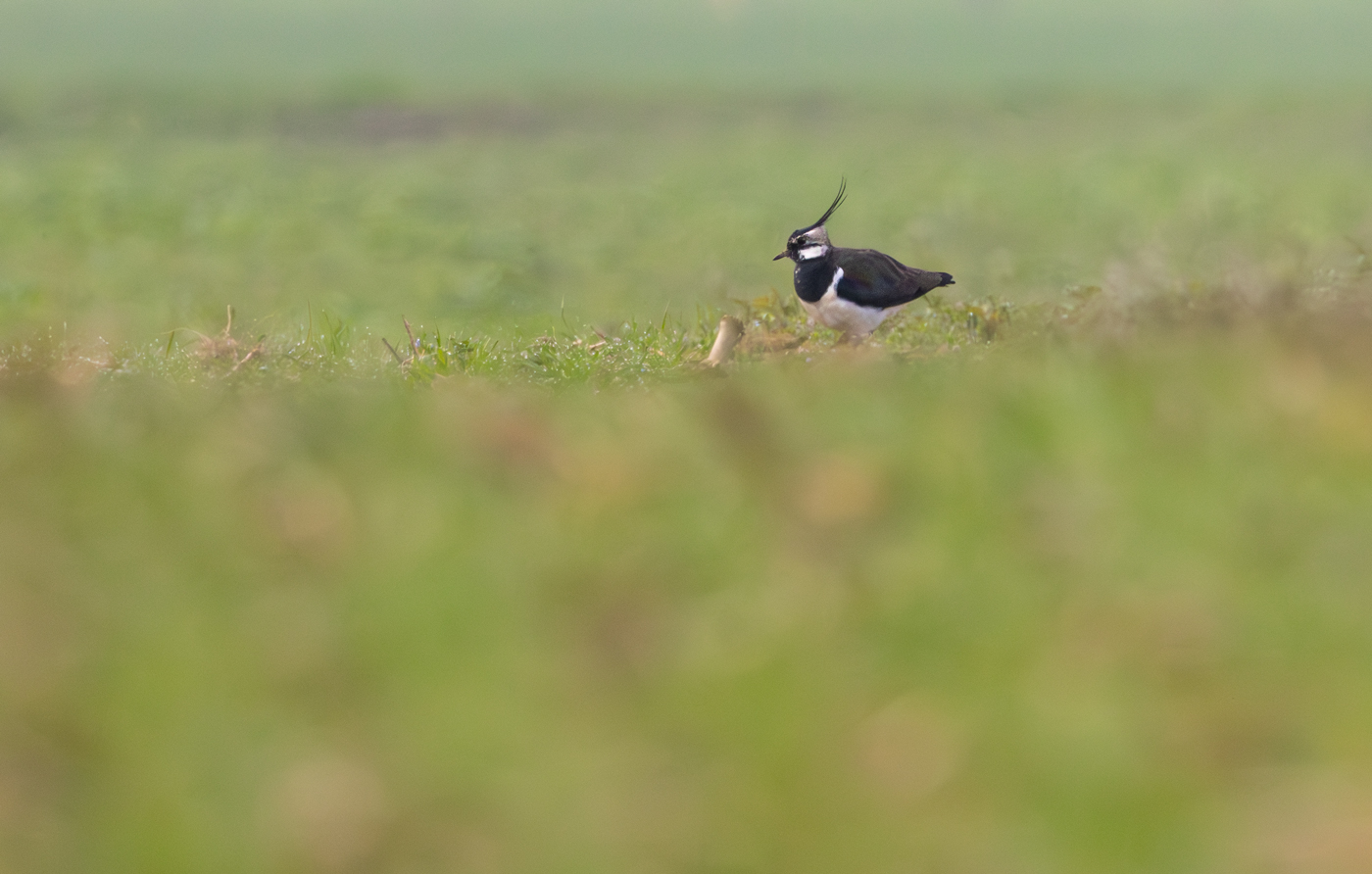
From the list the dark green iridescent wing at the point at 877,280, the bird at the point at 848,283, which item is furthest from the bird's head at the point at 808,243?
the dark green iridescent wing at the point at 877,280

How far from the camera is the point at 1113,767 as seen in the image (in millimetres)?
2662

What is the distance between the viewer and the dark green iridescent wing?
6.98 m

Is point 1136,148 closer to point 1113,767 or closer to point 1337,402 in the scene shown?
point 1337,402

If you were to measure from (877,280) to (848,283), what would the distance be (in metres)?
0.19

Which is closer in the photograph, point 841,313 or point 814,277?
point 841,313

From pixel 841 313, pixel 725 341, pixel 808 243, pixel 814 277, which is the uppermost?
pixel 808 243

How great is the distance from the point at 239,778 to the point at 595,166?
15.0 m

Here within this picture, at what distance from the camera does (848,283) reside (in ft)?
22.9

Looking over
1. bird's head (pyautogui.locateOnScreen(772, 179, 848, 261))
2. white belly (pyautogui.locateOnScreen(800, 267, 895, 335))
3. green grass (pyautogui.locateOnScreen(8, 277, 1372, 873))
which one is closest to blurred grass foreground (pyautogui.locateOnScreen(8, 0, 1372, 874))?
green grass (pyautogui.locateOnScreen(8, 277, 1372, 873))

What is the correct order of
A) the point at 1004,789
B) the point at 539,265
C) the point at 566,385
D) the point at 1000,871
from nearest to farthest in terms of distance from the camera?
1. the point at 1000,871
2. the point at 1004,789
3. the point at 566,385
4. the point at 539,265

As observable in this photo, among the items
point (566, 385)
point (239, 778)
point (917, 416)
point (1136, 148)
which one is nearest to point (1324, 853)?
point (239, 778)

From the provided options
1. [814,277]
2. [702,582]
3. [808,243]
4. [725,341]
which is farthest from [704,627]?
[808,243]

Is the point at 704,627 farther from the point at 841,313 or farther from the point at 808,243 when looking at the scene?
the point at 808,243

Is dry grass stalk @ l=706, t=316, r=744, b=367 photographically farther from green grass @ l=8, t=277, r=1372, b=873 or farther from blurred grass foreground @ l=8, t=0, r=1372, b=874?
green grass @ l=8, t=277, r=1372, b=873
